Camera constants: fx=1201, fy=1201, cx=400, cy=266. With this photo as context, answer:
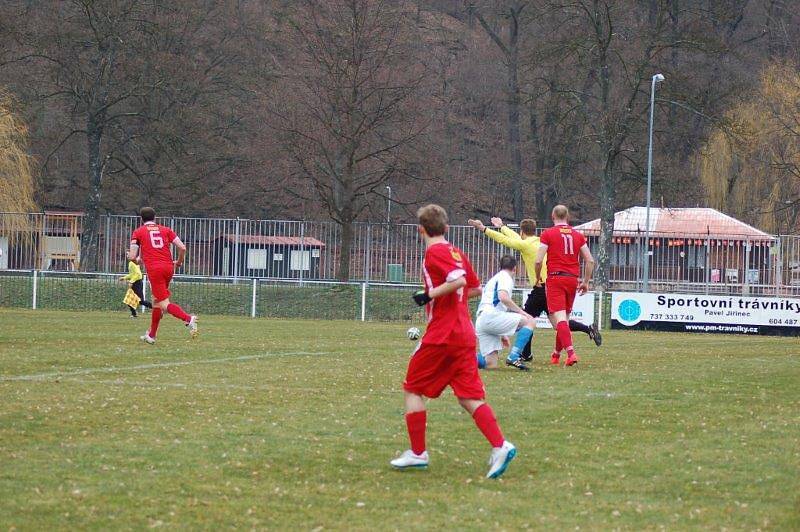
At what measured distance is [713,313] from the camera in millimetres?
29203

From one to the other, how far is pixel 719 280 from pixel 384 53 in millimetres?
13974

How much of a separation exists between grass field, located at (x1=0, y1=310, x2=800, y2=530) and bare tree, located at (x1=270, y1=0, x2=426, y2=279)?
2609cm

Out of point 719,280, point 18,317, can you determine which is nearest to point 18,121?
point 18,317

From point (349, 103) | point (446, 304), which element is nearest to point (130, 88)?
point (349, 103)

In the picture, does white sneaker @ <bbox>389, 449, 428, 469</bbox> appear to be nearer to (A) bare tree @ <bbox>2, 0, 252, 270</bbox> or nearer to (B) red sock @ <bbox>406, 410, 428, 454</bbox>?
(B) red sock @ <bbox>406, 410, 428, 454</bbox>

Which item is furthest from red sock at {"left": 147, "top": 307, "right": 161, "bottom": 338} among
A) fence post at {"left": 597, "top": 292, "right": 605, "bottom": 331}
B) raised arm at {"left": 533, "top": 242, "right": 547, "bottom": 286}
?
fence post at {"left": 597, "top": 292, "right": 605, "bottom": 331}

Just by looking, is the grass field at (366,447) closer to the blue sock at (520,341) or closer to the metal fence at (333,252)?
the blue sock at (520,341)

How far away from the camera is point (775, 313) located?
1140 inches

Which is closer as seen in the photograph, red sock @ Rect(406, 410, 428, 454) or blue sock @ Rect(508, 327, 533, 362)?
red sock @ Rect(406, 410, 428, 454)

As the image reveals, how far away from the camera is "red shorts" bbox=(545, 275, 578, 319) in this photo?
15586mm

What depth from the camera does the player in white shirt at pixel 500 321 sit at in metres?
14.8

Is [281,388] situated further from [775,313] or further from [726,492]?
[775,313]

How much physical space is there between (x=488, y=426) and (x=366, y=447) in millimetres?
1266

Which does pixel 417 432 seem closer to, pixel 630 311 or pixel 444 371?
pixel 444 371
